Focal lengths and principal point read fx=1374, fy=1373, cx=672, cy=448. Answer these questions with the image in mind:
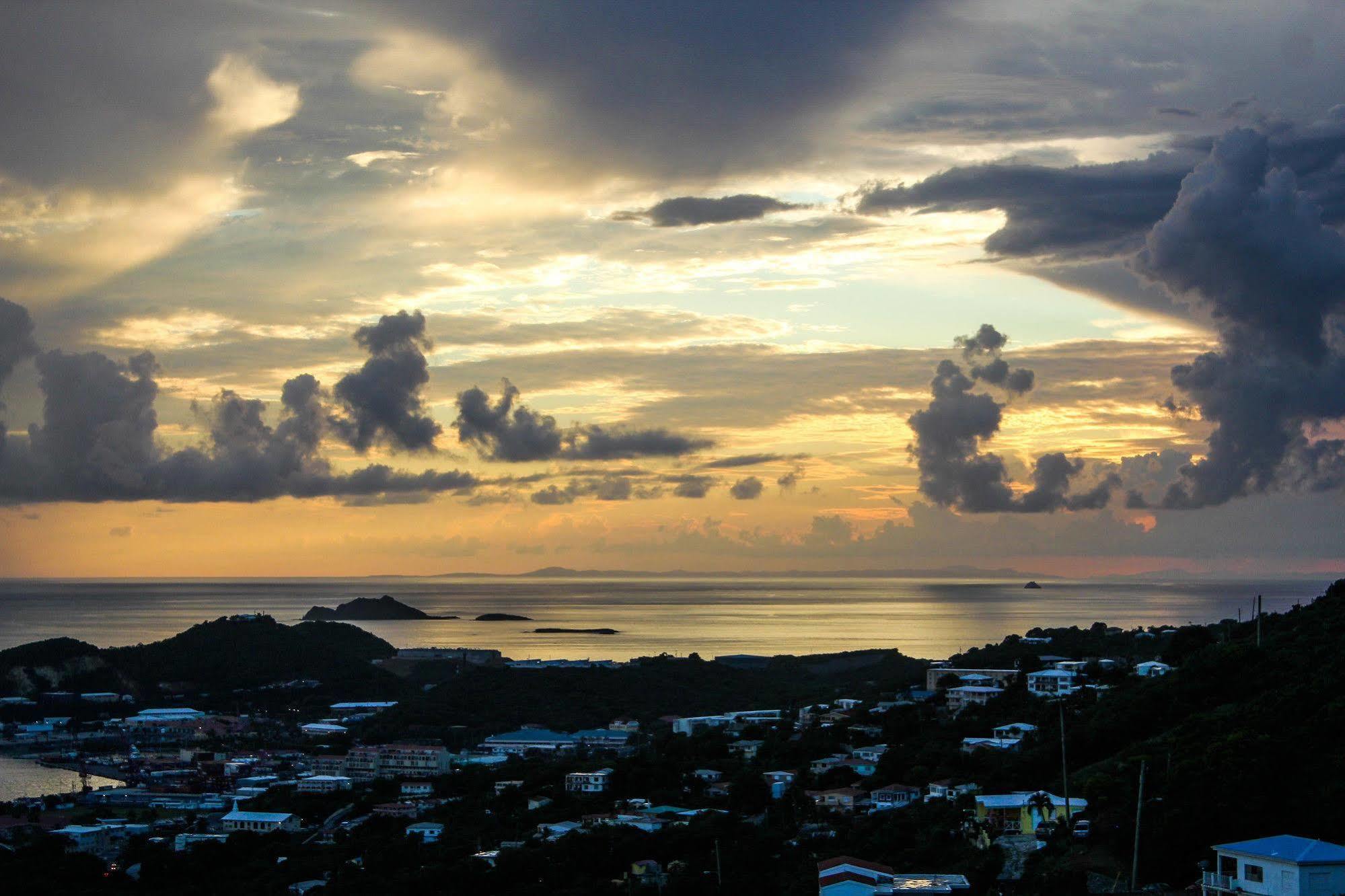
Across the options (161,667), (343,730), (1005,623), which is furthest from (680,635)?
(343,730)

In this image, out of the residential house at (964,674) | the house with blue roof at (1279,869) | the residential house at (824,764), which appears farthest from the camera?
the residential house at (964,674)

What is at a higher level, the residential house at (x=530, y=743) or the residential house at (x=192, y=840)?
the residential house at (x=192, y=840)

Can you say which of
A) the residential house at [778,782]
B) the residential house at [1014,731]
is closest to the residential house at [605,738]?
the residential house at [778,782]

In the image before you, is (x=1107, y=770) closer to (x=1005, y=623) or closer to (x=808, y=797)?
(x=808, y=797)

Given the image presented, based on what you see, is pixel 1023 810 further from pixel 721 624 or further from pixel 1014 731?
pixel 721 624

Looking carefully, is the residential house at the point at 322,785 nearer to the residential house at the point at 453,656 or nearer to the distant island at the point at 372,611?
the residential house at the point at 453,656

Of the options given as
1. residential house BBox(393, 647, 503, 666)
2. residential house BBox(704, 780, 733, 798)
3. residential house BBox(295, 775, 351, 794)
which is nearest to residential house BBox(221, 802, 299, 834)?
residential house BBox(295, 775, 351, 794)
